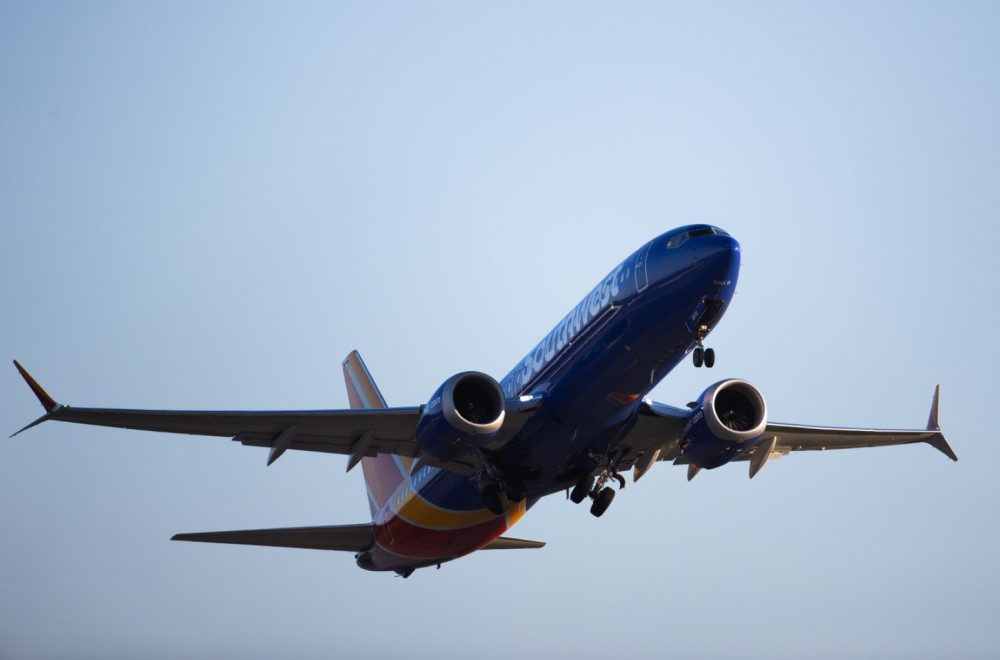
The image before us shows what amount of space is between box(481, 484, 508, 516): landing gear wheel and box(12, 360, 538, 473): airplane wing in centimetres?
97

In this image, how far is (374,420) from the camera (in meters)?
27.3

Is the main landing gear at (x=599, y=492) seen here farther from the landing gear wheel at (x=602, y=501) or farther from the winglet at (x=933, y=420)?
the winglet at (x=933, y=420)

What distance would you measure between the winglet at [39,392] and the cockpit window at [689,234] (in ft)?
44.7

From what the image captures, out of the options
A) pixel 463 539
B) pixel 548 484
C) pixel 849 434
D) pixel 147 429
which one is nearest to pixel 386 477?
pixel 463 539

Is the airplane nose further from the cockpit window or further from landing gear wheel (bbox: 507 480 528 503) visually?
landing gear wheel (bbox: 507 480 528 503)

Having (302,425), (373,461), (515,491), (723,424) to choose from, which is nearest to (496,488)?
(515,491)

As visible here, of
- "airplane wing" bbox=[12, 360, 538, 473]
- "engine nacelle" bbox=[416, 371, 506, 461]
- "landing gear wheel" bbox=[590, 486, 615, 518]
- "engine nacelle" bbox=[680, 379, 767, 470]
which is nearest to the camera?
"engine nacelle" bbox=[416, 371, 506, 461]

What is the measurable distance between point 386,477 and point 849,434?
14.6 m

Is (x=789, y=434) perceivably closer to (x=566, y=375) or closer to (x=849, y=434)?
(x=849, y=434)

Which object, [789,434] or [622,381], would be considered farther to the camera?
[789,434]

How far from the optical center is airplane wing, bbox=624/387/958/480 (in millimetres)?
29234

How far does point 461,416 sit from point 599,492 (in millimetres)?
6248

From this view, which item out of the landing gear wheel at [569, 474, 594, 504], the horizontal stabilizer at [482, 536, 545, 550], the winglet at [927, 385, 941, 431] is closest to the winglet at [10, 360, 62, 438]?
the landing gear wheel at [569, 474, 594, 504]

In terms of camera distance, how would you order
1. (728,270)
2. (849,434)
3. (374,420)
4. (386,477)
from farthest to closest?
(386,477)
(849,434)
(374,420)
(728,270)
